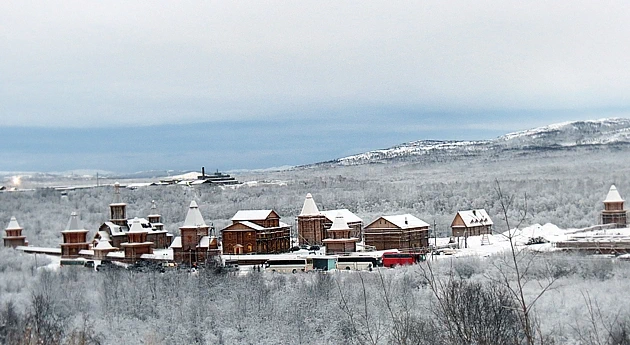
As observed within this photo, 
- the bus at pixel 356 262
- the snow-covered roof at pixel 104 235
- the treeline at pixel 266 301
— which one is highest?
the snow-covered roof at pixel 104 235

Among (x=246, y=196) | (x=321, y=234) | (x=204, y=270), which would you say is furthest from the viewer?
(x=246, y=196)

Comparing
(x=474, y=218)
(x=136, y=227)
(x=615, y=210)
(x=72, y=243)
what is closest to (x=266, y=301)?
(x=136, y=227)

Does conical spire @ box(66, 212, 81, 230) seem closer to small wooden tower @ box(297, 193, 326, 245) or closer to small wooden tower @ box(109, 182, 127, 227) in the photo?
small wooden tower @ box(109, 182, 127, 227)

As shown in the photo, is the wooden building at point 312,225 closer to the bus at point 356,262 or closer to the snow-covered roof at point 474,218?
the snow-covered roof at point 474,218

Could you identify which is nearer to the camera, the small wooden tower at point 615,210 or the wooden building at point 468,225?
the wooden building at point 468,225

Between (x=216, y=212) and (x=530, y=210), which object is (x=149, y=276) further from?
(x=530, y=210)

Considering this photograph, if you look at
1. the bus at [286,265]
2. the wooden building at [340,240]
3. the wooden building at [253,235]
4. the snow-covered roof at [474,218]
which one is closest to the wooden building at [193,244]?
the wooden building at [253,235]

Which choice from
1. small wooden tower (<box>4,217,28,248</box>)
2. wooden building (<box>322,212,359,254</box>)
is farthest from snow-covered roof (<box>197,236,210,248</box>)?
small wooden tower (<box>4,217,28,248</box>)

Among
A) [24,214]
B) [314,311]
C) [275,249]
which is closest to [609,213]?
[275,249]
